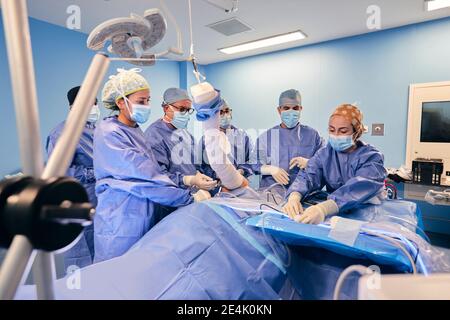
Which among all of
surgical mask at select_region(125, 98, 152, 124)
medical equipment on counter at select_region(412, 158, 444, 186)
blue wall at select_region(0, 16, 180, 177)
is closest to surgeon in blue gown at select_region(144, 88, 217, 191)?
surgical mask at select_region(125, 98, 152, 124)

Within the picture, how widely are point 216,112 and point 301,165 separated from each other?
0.93m

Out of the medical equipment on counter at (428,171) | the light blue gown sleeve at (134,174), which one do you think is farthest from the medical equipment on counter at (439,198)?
the light blue gown sleeve at (134,174)

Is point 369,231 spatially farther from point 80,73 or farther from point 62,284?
point 80,73

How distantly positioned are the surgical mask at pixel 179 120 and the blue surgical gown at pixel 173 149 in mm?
29

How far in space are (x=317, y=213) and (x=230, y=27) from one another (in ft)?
8.80

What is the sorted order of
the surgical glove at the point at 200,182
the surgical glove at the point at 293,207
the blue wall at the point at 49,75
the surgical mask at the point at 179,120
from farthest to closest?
1. the blue wall at the point at 49,75
2. the surgical mask at the point at 179,120
3. the surgical glove at the point at 200,182
4. the surgical glove at the point at 293,207

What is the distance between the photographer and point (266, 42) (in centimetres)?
353

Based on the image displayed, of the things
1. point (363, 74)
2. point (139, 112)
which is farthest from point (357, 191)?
point (363, 74)

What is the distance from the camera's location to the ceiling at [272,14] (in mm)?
2471

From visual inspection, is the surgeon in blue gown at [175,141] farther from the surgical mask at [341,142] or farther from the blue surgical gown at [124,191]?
the surgical mask at [341,142]

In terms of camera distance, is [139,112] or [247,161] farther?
[247,161]

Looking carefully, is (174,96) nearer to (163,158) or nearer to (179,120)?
(179,120)

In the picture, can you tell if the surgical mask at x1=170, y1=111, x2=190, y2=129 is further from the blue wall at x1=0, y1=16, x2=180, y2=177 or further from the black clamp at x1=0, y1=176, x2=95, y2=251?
the black clamp at x1=0, y1=176, x2=95, y2=251

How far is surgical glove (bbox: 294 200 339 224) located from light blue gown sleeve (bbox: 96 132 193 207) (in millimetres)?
518
